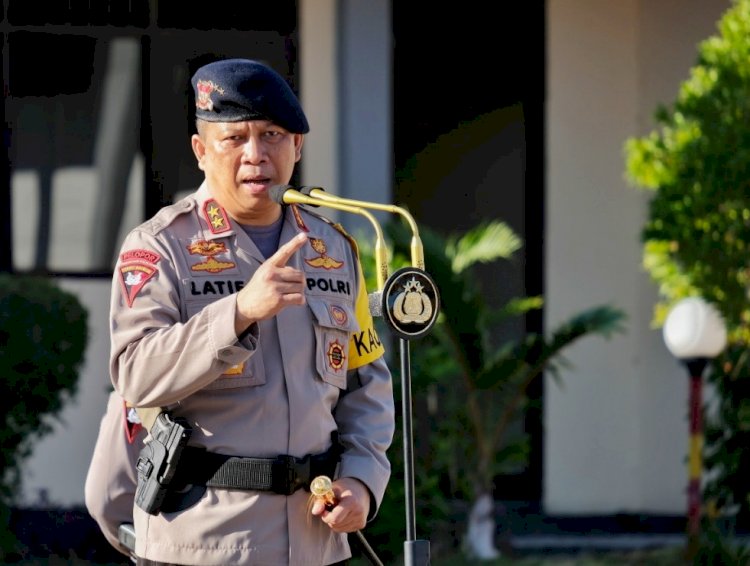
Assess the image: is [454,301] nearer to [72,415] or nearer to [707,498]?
[707,498]

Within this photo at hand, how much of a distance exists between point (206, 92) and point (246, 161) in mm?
179

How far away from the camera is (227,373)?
3.14 metres

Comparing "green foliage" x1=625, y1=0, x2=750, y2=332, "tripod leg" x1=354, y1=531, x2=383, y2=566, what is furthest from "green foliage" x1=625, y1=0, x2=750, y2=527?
"tripod leg" x1=354, y1=531, x2=383, y2=566

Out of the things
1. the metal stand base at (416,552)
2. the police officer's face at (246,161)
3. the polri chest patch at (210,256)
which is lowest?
the metal stand base at (416,552)

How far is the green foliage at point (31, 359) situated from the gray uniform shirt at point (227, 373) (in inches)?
162

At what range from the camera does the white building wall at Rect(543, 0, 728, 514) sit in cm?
889

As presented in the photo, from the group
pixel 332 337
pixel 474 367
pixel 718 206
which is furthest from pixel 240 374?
pixel 718 206

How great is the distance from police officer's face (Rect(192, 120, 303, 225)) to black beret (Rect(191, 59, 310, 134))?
18 millimetres

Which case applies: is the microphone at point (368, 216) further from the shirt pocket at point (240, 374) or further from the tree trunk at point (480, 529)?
the tree trunk at point (480, 529)

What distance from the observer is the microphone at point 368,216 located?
2965mm

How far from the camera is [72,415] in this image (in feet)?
27.1

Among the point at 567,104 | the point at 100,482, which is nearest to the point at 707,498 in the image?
the point at 567,104

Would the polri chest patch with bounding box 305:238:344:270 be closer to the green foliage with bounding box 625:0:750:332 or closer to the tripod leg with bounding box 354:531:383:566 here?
the tripod leg with bounding box 354:531:383:566

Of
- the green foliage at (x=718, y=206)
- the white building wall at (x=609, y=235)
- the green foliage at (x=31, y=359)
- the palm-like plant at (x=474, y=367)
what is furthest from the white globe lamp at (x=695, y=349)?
the green foliage at (x=31, y=359)
